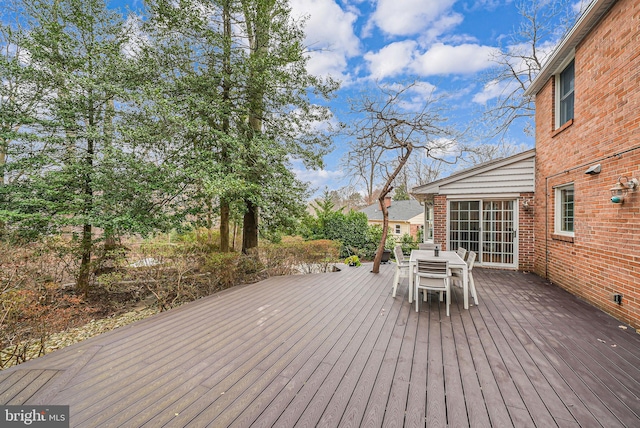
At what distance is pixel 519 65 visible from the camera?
11148mm

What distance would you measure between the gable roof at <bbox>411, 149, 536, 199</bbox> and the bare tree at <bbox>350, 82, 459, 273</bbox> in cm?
70

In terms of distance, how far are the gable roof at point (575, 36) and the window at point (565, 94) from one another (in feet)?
0.64

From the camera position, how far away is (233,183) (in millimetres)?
5879

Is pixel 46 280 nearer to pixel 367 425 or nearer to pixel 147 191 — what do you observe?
pixel 147 191

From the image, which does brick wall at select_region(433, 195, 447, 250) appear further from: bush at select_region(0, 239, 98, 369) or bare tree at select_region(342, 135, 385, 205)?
bush at select_region(0, 239, 98, 369)

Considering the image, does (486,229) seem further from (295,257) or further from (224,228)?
(224,228)

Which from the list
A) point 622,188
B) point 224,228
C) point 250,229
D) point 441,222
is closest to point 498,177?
point 441,222

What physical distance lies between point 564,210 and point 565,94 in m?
2.40

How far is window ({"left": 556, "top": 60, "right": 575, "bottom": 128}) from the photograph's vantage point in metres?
5.02

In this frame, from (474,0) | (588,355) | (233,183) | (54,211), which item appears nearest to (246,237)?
(233,183)

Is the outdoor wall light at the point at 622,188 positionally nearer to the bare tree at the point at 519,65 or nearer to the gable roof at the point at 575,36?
the gable roof at the point at 575,36

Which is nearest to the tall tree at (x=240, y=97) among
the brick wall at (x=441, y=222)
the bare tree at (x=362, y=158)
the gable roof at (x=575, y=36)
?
the bare tree at (x=362, y=158)

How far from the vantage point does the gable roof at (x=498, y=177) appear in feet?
21.4

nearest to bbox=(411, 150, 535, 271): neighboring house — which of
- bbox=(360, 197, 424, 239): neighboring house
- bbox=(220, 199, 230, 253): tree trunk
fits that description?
bbox=(220, 199, 230, 253): tree trunk
